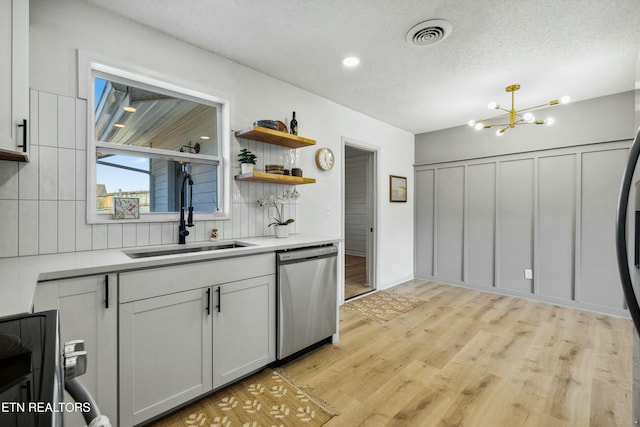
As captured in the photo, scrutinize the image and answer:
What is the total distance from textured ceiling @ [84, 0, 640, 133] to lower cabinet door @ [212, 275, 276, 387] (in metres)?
1.85

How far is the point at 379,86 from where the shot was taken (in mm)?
3129

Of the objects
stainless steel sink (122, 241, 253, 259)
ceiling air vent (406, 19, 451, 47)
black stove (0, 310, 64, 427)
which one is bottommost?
stainless steel sink (122, 241, 253, 259)

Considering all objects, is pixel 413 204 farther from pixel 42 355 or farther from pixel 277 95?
pixel 42 355

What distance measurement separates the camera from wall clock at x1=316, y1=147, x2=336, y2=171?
3.36m

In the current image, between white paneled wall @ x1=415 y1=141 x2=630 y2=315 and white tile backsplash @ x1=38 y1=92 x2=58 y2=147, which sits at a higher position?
white tile backsplash @ x1=38 y1=92 x2=58 y2=147

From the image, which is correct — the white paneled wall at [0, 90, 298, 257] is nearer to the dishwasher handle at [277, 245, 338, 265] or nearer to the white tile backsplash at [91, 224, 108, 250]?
the white tile backsplash at [91, 224, 108, 250]

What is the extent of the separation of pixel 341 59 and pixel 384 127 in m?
1.95

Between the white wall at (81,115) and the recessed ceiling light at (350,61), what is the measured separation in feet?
2.29

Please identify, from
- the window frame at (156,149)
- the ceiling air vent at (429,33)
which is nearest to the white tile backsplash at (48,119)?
the window frame at (156,149)

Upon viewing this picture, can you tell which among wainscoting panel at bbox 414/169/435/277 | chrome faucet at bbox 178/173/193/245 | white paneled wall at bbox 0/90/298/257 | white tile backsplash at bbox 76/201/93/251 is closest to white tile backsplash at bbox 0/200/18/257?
white paneled wall at bbox 0/90/298/257

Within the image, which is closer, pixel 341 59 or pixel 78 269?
pixel 78 269

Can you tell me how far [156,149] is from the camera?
7.38ft

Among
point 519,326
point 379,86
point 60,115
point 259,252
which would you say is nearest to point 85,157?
point 60,115

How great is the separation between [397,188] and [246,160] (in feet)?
9.14
